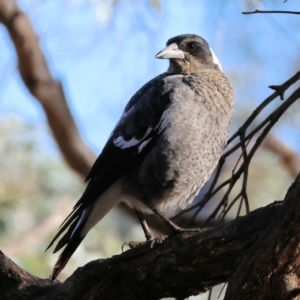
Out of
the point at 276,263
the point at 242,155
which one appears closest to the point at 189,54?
the point at 242,155

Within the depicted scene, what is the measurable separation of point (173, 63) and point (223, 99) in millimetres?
324

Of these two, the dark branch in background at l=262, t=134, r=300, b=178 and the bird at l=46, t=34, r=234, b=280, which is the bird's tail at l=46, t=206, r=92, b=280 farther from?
the dark branch in background at l=262, t=134, r=300, b=178

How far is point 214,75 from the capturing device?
2.79 metres

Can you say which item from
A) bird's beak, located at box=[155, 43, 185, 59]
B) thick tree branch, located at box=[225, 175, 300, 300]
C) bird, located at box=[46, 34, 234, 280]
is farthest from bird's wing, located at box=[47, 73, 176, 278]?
thick tree branch, located at box=[225, 175, 300, 300]

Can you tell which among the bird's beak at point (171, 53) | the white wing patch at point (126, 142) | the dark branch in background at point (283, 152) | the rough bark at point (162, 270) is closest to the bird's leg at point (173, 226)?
the rough bark at point (162, 270)

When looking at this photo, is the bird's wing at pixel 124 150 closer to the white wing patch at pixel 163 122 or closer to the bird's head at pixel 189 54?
the white wing patch at pixel 163 122

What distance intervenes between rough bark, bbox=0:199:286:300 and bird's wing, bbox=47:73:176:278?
0.23m

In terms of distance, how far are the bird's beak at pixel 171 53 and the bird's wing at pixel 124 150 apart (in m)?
0.13

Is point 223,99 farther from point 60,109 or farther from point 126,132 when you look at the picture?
point 60,109

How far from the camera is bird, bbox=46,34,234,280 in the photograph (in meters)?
2.44

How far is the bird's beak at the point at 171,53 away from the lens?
274 centimetres

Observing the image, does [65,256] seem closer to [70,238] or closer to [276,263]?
[70,238]

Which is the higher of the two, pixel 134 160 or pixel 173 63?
pixel 173 63

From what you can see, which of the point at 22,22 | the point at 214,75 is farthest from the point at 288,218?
the point at 22,22
